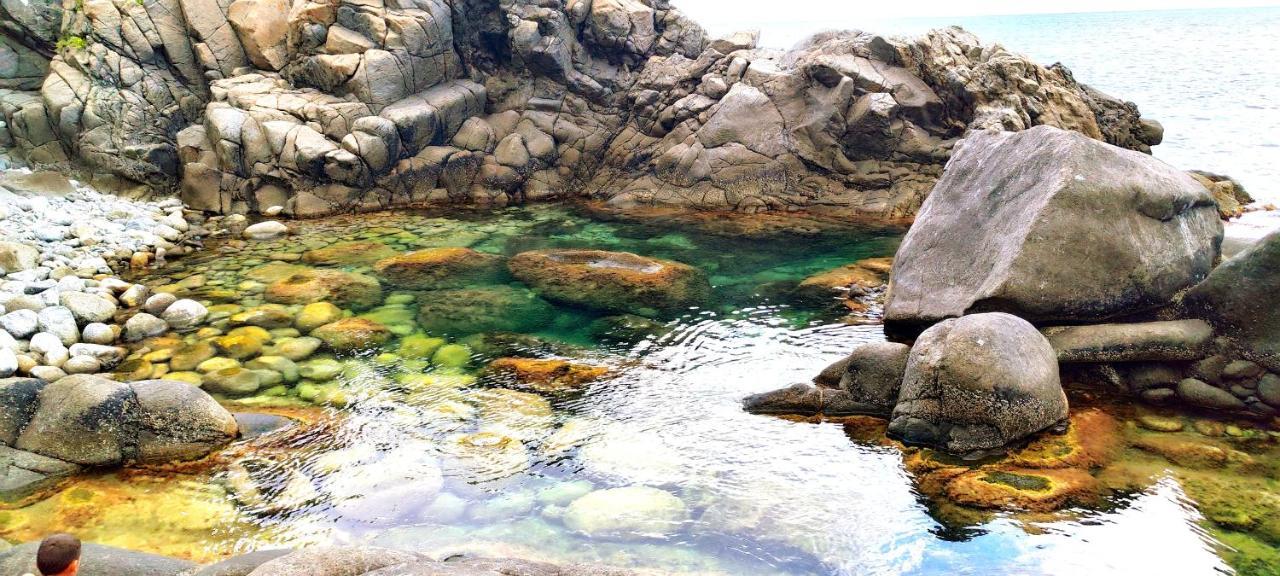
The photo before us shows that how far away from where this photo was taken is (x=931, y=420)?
7.72m

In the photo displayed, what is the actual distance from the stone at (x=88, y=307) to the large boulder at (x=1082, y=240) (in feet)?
39.8

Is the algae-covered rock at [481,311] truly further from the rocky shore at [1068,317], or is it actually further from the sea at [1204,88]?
the sea at [1204,88]

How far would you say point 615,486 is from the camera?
7.28 metres

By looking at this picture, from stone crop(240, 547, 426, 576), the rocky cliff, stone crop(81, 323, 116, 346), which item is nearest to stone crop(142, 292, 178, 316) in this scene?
stone crop(81, 323, 116, 346)

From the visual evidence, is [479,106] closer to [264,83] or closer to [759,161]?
[264,83]

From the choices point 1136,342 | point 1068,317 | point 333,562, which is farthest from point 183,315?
point 1136,342

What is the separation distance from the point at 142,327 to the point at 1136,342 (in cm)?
1337

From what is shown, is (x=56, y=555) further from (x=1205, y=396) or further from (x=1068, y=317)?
(x=1205, y=396)

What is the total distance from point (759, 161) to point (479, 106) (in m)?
8.66

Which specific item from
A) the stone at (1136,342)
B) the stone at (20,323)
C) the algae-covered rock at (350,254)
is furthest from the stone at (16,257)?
the stone at (1136,342)

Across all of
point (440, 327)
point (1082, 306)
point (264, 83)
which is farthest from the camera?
point (264, 83)

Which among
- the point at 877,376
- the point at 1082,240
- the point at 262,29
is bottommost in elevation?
the point at 877,376

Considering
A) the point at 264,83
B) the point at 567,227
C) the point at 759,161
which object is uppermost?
the point at 264,83

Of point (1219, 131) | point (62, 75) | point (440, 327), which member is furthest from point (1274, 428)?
point (1219, 131)
